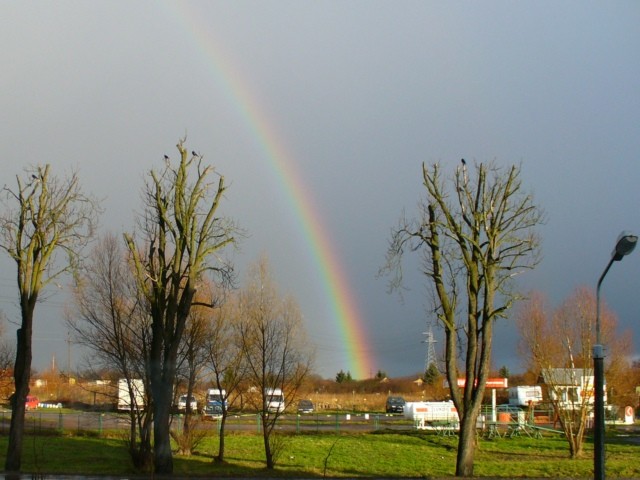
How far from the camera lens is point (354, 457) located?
3531 centimetres

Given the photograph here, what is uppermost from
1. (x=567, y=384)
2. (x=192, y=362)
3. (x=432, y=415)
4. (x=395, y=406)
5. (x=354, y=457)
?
(x=192, y=362)

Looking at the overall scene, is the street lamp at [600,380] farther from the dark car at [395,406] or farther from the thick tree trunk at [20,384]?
the dark car at [395,406]

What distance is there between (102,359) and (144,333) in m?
4.28

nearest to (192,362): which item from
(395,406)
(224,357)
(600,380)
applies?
(224,357)

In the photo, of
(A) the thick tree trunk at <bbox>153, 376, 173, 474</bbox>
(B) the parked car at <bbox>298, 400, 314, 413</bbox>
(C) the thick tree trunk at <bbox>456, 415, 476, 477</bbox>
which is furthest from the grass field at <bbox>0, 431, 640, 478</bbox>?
(B) the parked car at <bbox>298, 400, 314, 413</bbox>

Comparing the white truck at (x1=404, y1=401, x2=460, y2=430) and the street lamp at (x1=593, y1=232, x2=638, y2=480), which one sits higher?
the street lamp at (x1=593, y1=232, x2=638, y2=480)

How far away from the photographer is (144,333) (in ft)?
93.0

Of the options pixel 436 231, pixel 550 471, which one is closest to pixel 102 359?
pixel 436 231

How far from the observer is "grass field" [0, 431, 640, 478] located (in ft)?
88.6

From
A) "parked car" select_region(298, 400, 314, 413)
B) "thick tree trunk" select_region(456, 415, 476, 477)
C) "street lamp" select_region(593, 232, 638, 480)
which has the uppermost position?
"street lamp" select_region(593, 232, 638, 480)

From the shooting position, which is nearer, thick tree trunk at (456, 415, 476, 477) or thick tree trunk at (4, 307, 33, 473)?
thick tree trunk at (456, 415, 476, 477)

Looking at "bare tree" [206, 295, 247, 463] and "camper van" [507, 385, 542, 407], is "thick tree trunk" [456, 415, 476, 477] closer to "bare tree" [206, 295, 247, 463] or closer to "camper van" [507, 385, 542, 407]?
"bare tree" [206, 295, 247, 463]

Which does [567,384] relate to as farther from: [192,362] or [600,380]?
[600,380]

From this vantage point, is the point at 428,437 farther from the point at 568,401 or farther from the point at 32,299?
the point at 32,299
